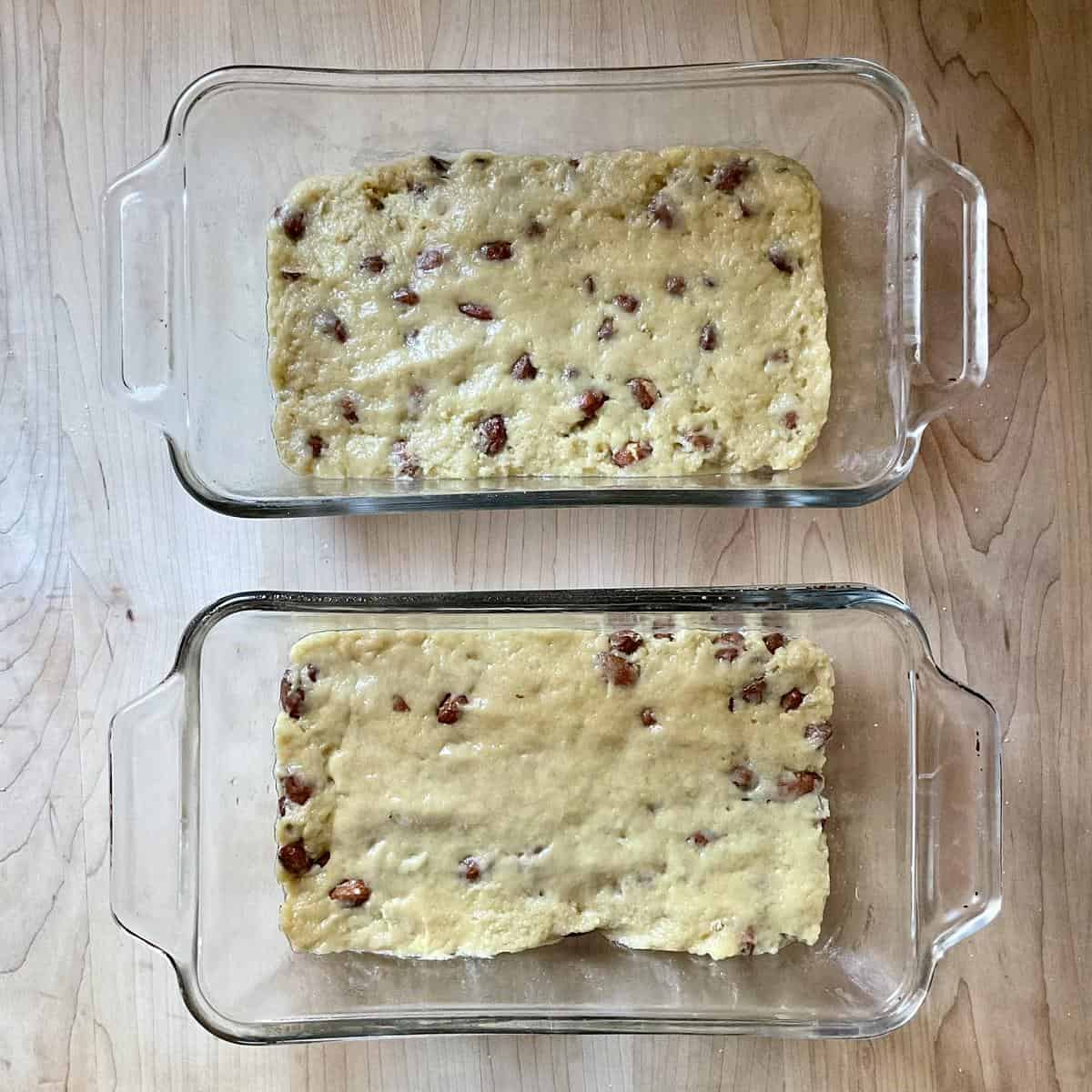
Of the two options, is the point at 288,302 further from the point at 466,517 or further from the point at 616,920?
the point at 616,920

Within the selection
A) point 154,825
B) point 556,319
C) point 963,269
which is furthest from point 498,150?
point 154,825

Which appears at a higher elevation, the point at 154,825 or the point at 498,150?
the point at 498,150

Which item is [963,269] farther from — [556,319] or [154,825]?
[154,825]

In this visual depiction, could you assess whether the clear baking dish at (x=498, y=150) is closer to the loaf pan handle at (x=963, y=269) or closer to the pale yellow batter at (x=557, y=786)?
the loaf pan handle at (x=963, y=269)

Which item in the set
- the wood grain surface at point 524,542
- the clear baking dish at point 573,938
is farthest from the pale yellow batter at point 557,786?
the wood grain surface at point 524,542

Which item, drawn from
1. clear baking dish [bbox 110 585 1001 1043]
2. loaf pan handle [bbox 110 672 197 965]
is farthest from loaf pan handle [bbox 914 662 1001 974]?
loaf pan handle [bbox 110 672 197 965]

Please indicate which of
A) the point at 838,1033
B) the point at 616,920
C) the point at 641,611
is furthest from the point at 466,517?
the point at 838,1033
